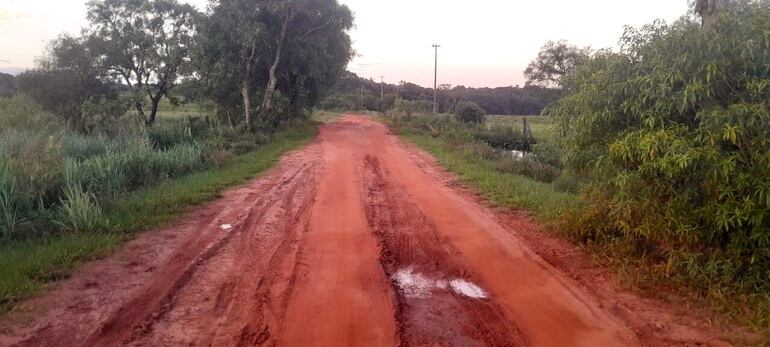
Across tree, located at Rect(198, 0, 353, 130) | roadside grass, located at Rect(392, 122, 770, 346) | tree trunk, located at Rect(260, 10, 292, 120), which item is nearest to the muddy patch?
roadside grass, located at Rect(392, 122, 770, 346)

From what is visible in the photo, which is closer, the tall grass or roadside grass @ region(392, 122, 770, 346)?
roadside grass @ region(392, 122, 770, 346)

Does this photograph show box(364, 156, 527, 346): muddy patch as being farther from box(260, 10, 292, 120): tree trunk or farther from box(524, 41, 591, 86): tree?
box(524, 41, 591, 86): tree

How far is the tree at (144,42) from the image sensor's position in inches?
1064

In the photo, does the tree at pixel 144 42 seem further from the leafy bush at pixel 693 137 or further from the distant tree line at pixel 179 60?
the leafy bush at pixel 693 137

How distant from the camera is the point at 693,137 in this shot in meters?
5.49

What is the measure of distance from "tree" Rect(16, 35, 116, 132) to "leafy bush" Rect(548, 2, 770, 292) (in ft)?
85.5

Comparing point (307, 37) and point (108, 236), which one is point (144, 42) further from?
point (108, 236)

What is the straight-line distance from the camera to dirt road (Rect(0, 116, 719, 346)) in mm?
4695

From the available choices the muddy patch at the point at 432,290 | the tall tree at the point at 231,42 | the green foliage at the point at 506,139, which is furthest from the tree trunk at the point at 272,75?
the muddy patch at the point at 432,290

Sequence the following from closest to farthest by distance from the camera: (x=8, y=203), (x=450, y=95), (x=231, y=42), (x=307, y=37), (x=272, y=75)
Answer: (x=8, y=203) < (x=231, y=42) < (x=272, y=75) < (x=307, y=37) < (x=450, y=95)

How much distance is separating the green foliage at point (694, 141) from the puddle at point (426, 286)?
6.21 ft

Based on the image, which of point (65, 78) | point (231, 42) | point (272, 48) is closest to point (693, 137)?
point (231, 42)

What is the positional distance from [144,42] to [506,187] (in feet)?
73.9

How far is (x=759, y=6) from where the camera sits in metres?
5.56
